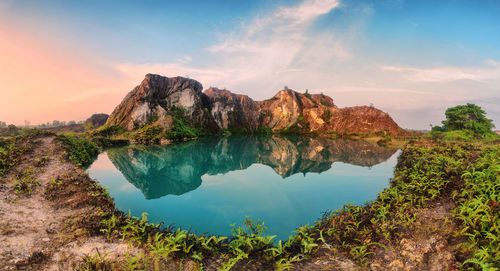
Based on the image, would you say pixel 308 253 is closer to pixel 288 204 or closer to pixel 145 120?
pixel 288 204

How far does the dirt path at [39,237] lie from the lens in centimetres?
363

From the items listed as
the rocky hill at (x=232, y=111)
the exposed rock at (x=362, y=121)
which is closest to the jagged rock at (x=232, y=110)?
the rocky hill at (x=232, y=111)

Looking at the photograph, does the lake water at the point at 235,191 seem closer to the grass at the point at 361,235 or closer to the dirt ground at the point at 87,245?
the dirt ground at the point at 87,245

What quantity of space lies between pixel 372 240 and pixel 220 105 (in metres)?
67.7

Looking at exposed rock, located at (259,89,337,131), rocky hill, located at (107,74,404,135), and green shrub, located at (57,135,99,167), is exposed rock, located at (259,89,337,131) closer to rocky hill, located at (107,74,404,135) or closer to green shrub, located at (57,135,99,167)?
rocky hill, located at (107,74,404,135)

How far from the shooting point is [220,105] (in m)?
69.0

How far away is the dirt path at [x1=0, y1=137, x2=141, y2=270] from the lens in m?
3.63

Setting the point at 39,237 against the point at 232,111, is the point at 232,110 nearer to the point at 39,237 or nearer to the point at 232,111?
the point at 232,111

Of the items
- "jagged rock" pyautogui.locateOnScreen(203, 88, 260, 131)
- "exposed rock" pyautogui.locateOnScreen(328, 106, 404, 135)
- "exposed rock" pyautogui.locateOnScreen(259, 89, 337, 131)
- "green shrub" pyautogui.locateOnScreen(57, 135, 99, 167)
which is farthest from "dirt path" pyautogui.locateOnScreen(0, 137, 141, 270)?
"exposed rock" pyautogui.locateOnScreen(259, 89, 337, 131)

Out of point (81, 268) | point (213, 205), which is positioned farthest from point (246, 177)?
point (81, 268)

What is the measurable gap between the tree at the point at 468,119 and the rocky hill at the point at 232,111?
69.7 feet

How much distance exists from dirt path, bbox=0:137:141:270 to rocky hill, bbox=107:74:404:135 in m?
41.6

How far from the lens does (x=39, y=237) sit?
14.4ft

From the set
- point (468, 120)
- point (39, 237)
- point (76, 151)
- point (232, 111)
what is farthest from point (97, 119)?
point (468, 120)
